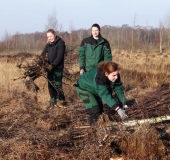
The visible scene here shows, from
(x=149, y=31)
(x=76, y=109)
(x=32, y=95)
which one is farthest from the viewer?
(x=149, y=31)

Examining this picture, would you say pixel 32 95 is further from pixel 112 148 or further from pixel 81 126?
pixel 112 148

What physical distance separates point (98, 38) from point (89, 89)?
4.85ft

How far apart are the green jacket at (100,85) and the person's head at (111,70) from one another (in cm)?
7

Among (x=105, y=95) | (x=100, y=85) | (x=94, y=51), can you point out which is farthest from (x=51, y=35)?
(x=105, y=95)

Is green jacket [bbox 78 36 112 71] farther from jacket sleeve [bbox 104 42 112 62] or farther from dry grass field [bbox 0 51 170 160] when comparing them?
dry grass field [bbox 0 51 170 160]

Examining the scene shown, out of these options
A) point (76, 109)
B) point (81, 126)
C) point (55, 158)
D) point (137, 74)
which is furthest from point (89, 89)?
point (137, 74)

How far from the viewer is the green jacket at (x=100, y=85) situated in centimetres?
430

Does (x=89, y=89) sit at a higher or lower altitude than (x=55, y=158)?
higher

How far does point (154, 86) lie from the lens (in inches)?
347

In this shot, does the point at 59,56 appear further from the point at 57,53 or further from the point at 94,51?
the point at 94,51

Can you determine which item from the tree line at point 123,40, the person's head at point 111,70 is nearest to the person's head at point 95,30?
the person's head at point 111,70

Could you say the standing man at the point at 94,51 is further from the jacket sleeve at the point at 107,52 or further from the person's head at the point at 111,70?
the person's head at the point at 111,70

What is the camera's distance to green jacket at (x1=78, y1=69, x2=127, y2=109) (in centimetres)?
430

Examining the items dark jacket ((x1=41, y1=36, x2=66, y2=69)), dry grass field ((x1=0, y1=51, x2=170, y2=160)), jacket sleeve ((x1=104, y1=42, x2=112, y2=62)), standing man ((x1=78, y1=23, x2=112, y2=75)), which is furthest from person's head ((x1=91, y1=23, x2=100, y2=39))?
dry grass field ((x1=0, y1=51, x2=170, y2=160))
